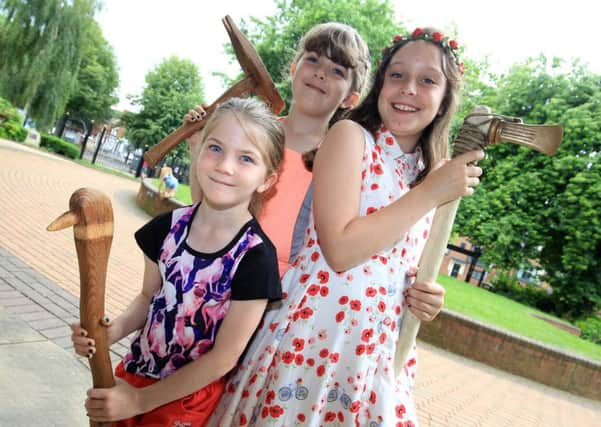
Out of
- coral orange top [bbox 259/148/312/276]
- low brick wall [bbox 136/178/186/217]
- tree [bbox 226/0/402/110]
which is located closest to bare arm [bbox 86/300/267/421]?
coral orange top [bbox 259/148/312/276]

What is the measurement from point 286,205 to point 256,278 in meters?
0.58

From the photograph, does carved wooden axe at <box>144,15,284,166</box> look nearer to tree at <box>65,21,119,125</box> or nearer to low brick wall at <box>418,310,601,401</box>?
low brick wall at <box>418,310,601,401</box>

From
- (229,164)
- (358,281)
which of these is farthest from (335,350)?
(229,164)

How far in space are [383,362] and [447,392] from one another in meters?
4.84

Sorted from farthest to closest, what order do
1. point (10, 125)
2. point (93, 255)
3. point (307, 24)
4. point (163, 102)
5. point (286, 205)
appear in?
point (163, 102) → point (10, 125) → point (307, 24) → point (286, 205) → point (93, 255)

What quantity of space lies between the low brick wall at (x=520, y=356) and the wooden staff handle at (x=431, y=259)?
6.79 metres

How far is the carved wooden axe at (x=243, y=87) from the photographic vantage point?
6.56 ft

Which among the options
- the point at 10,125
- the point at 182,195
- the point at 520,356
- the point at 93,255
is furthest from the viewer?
the point at 10,125

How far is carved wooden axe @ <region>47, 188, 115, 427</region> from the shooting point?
1109 millimetres

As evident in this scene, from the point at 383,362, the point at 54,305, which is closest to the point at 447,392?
the point at 54,305

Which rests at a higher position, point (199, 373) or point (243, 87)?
point (243, 87)

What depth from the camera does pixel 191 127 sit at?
2.02m

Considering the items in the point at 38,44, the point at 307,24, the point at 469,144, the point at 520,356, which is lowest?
the point at 520,356

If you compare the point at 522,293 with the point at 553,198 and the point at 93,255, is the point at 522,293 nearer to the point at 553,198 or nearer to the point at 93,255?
the point at 553,198
